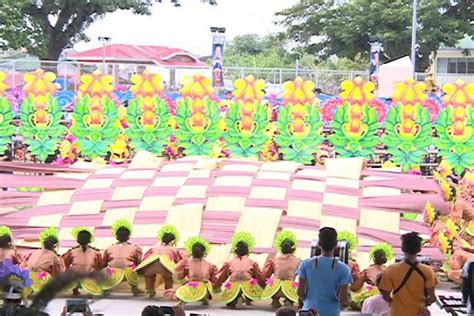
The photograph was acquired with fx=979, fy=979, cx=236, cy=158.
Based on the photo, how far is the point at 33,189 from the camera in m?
9.29

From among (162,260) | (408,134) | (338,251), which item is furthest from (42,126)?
(338,251)

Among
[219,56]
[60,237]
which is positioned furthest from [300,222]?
[219,56]

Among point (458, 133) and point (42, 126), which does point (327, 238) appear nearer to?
point (458, 133)

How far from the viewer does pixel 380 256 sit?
24.1 ft

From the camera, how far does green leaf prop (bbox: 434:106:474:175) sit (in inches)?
Answer: 356

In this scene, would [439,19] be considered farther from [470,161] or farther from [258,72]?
[470,161]

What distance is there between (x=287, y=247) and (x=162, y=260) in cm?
97

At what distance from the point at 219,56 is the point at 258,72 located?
2028 mm

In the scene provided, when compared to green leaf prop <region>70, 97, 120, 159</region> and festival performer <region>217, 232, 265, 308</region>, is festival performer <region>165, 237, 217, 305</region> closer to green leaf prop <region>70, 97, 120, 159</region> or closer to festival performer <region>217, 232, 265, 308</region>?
festival performer <region>217, 232, 265, 308</region>

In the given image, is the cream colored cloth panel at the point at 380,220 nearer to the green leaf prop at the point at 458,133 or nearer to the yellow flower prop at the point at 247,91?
the green leaf prop at the point at 458,133

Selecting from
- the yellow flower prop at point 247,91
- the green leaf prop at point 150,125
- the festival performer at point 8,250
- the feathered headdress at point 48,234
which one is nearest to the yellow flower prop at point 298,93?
the yellow flower prop at point 247,91

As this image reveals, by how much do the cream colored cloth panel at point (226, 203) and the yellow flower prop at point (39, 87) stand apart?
2.34m

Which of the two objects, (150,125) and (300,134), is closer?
(300,134)

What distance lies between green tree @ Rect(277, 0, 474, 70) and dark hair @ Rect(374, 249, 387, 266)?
1831 centimetres
